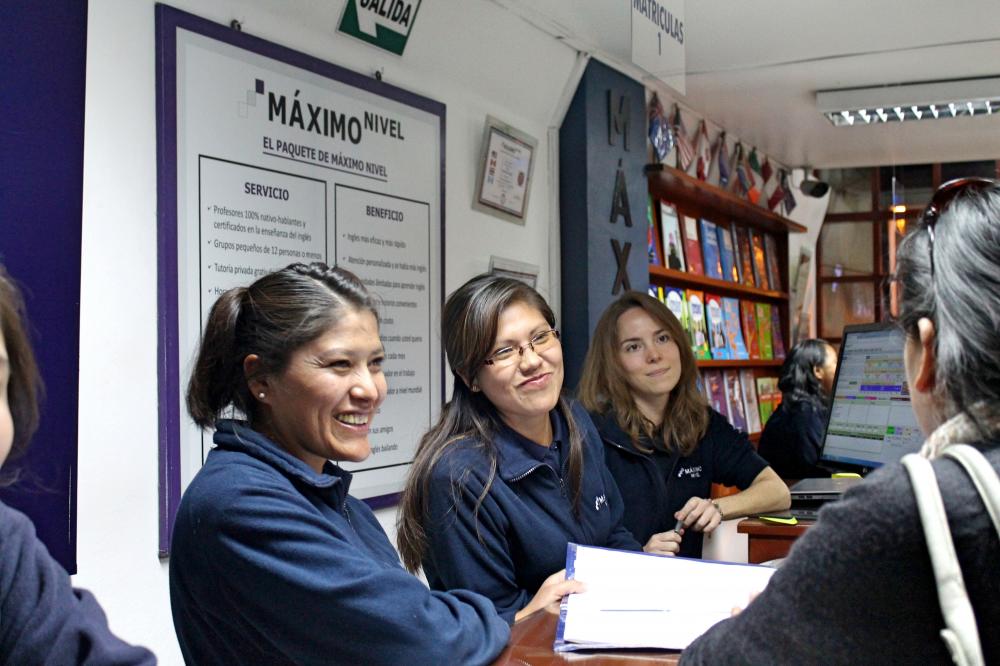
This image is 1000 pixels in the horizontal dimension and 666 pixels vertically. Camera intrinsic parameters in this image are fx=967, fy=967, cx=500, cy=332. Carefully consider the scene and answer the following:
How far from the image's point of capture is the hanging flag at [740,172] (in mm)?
6298

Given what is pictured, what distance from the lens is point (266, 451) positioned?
1401mm

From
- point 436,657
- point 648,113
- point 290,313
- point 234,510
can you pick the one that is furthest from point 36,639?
point 648,113

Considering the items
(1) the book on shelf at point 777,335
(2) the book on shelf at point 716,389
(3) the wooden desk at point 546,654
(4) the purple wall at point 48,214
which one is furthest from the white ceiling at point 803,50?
(3) the wooden desk at point 546,654

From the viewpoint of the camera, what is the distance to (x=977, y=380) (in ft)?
2.90

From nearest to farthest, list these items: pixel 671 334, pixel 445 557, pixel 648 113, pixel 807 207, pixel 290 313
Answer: pixel 290 313 < pixel 445 557 < pixel 671 334 < pixel 648 113 < pixel 807 207

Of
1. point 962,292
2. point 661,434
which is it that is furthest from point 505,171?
point 962,292

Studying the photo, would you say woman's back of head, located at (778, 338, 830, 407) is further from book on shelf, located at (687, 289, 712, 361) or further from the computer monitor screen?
the computer monitor screen

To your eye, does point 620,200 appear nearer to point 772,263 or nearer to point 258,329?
point 772,263

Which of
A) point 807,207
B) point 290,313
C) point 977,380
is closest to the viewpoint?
point 977,380

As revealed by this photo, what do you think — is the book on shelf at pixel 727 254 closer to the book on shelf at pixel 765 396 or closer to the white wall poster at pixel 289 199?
the book on shelf at pixel 765 396

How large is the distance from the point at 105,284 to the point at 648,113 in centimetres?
339

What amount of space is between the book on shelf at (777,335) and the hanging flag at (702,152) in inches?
60.5

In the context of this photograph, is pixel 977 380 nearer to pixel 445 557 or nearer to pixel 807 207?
pixel 445 557

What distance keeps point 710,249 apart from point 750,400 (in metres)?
1.11
